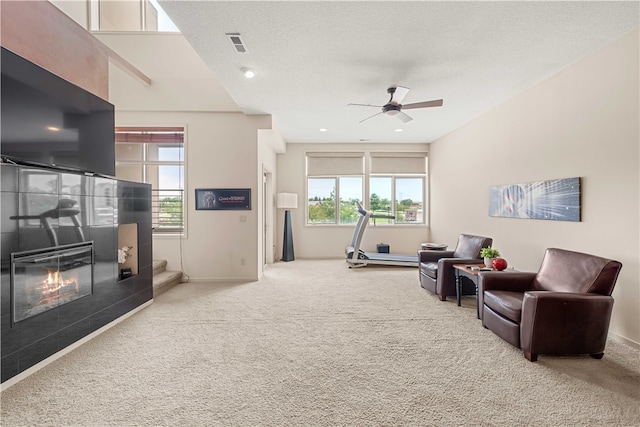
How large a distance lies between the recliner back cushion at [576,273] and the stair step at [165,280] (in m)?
4.78

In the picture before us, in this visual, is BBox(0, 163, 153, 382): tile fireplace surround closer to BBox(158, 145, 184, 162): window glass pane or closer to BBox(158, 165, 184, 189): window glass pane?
BBox(158, 165, 184, 189): window glass pane

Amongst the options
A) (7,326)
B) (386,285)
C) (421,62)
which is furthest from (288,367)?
(421,62)

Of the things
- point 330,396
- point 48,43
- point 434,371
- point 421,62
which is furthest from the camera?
point 421,62

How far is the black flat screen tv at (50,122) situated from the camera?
232 cm

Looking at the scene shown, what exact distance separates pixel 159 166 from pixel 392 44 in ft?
14.7

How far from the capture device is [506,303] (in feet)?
9.09

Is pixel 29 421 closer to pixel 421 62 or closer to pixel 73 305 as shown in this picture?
pixel 73 305

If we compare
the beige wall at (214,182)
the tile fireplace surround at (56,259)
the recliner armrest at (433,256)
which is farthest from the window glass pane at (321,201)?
the tile fireplace surround at (56,259)

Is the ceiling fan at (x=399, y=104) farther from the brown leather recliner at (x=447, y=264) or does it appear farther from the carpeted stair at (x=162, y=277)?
the carpeted stair at (x=162, y=277)

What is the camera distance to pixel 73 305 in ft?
9.09

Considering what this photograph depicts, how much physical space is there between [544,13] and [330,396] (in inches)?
132

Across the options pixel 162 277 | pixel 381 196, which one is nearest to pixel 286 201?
pixel 381 196

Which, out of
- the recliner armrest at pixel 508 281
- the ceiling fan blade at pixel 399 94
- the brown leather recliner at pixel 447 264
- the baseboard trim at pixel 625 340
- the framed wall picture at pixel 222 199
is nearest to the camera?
the baseboard trim at pixel 625 340

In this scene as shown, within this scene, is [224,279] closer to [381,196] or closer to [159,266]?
[159,266]
